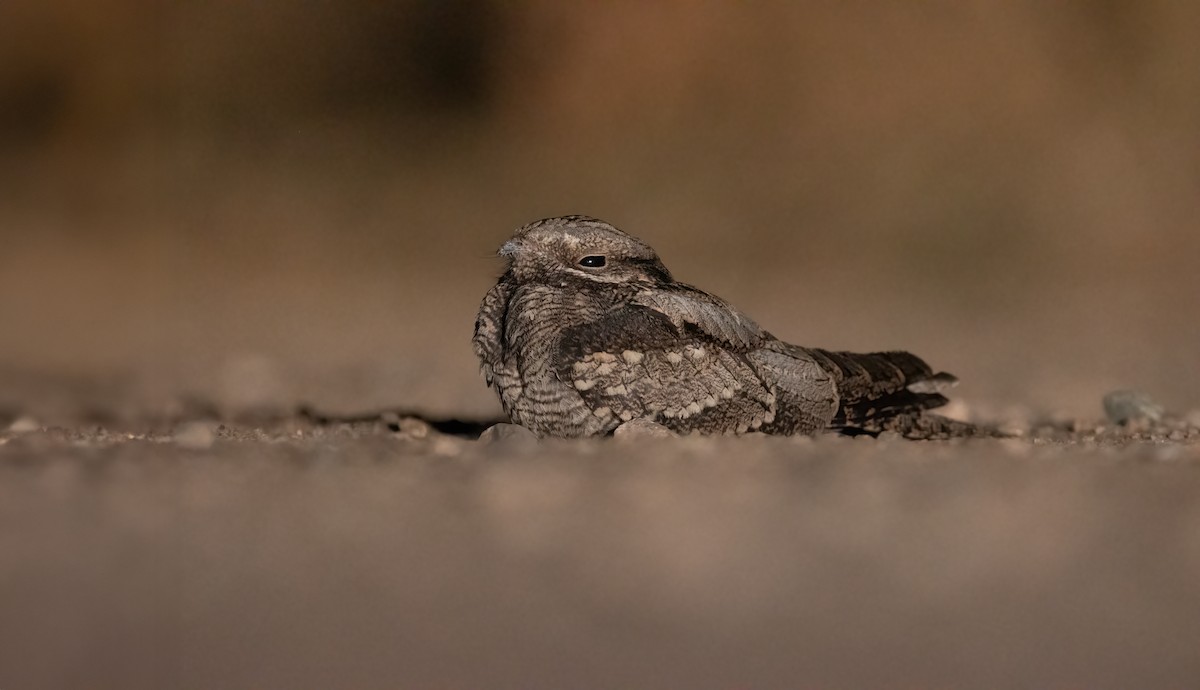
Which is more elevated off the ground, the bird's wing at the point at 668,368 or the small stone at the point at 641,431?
the bird's wing at the point at 668,368

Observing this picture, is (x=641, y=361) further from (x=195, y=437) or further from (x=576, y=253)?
(x=195, y=437)

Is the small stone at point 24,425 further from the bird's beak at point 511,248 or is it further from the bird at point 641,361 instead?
the bird's beak at point 511,248

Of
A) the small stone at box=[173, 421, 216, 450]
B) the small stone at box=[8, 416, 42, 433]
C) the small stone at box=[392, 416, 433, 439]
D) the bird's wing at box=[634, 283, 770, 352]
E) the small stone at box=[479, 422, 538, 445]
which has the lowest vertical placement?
the small stone at box=[8, 416, 42, 433]

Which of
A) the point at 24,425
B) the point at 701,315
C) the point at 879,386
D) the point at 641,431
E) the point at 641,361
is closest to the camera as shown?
the point at 641,431

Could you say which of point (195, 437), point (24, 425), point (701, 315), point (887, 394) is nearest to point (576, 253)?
point (701, 315)

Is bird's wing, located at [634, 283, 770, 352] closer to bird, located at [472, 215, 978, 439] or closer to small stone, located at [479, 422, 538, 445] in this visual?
bird, located at [472, 215, 978, 439]

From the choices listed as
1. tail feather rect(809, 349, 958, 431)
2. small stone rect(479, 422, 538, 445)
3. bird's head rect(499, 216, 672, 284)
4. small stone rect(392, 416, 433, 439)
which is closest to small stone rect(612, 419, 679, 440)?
small stone rect(479, 422, 538, 445)

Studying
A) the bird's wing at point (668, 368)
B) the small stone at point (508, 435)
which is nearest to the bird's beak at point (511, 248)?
the bird's wing at point (668, 368)
